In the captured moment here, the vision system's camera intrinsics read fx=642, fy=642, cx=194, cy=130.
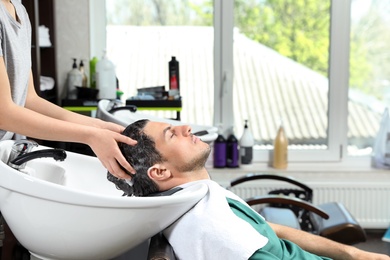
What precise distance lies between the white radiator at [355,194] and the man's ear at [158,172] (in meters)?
2.21

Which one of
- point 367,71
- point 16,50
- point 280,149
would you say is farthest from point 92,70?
point 16,50

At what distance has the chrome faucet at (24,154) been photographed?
150cm

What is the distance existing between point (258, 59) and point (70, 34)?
118 cm

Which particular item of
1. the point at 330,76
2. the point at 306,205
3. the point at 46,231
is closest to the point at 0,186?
the point at 46,231

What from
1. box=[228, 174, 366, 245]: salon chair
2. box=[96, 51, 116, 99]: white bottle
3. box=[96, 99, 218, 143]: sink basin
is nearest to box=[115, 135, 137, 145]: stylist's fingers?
box=[96, 99, 218, 143]: sink basin

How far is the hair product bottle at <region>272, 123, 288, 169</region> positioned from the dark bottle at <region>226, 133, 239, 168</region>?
0.25 metres

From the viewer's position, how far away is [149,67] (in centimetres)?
405

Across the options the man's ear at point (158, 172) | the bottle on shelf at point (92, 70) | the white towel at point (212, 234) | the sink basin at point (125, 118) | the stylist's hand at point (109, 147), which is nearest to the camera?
the white towel at point (212, 234)

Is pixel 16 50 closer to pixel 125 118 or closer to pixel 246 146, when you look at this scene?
pixel 125 118

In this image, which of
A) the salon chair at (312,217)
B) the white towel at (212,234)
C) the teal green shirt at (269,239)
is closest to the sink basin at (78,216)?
the white towel at (212,234)

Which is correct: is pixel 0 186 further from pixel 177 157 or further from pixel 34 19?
pixel 34 19

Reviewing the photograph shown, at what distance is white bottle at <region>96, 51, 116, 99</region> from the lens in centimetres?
365

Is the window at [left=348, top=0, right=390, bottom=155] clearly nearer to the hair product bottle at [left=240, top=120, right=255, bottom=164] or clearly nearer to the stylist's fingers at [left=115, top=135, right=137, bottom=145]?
the hair product bottle at [left=240, top=120, right=255, bottom=164]

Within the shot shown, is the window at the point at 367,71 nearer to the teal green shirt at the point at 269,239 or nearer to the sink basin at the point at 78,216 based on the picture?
the teal green shirt at the point at 269,239
